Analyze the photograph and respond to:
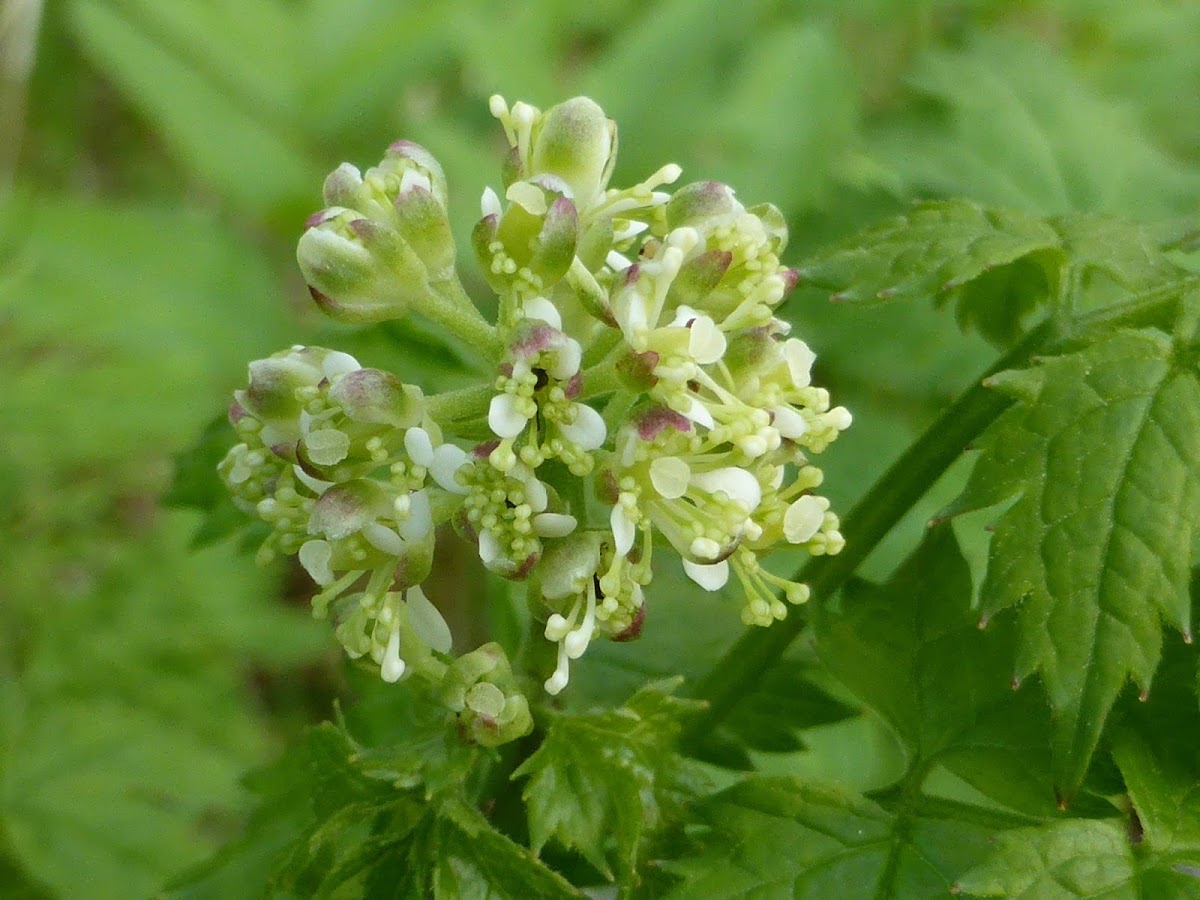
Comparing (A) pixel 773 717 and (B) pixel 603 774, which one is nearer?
(B) pixel 603 774

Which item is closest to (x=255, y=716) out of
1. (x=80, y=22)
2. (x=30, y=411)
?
(x=30, y=411)

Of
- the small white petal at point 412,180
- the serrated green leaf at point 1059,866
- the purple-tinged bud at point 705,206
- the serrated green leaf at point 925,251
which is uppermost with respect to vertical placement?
the small white petal at point 412,180

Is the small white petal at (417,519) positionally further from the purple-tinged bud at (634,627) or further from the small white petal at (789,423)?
the small white petal at (789,423)

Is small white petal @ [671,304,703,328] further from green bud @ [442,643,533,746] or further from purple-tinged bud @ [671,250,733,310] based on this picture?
green bud @ [442,643,533,746]

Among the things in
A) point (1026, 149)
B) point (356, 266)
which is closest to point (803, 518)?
point (356, 266)

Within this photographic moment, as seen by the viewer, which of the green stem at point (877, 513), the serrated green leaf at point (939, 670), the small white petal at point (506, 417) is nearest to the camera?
the small white petal at point (506, 417)

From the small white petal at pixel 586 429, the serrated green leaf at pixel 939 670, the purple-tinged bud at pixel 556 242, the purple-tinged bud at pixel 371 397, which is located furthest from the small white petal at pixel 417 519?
the serrated green leaf at pixel 939 670

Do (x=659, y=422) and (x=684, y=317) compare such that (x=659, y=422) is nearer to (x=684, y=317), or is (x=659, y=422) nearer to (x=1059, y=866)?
(x=684, y=317)
